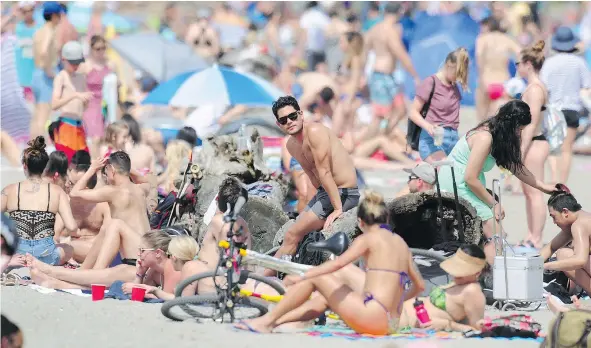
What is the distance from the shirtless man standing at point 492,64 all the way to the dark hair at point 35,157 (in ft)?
23.4

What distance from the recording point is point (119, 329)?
23.9 feet

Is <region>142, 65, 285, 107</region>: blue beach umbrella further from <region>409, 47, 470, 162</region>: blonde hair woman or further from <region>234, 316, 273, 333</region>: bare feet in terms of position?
<region>234, 316, 273, 333</region>: bare feet

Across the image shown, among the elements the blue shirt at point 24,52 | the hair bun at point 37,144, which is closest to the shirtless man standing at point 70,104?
the hair bun at point 37,144

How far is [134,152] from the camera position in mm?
11453

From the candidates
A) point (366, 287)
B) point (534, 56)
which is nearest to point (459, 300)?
point (366, 287)

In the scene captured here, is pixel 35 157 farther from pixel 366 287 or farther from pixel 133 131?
pixel 133 131

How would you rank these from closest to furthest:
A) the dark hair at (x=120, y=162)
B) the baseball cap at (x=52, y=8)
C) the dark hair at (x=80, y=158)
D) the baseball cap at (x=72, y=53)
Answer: the dark hair at (x=120, y=162) → the dark hair at (x=80, y=158) → the baseball cap at (x=72, y=53) → the baseball cap at (x=52, y=8)

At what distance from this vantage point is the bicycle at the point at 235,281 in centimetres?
730

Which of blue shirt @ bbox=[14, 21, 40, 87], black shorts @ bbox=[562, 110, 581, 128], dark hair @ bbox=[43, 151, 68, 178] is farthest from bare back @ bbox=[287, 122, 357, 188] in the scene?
blue shirt @ bbox=[14, 21, 40, 87]

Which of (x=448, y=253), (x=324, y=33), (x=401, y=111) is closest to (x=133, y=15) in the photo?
(x=324, y=33)

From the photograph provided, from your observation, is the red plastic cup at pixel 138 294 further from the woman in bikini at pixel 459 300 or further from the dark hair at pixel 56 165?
the woman in bikini at pixel 459 300

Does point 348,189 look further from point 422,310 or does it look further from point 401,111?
point 401,111

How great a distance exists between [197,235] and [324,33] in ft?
40.8

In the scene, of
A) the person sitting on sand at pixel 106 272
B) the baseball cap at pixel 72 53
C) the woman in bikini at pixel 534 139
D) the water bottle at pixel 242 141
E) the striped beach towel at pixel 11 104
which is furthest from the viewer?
the striped beach towel at pixel 11 104
